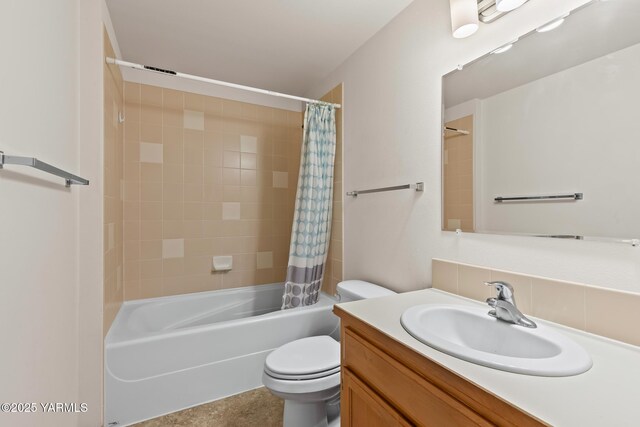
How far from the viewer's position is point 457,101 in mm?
1296

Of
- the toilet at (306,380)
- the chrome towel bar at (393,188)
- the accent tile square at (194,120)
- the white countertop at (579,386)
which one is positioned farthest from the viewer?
the accent tile square at (194,120)

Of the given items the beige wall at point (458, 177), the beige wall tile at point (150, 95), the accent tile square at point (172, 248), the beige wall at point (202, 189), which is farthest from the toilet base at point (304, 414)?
the beige wall tile at point (150, 95)

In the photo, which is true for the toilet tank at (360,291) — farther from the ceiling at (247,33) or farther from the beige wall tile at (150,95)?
the beige wall tile at (150,95)

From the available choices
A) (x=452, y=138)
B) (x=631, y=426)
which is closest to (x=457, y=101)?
(x=452, y=138)

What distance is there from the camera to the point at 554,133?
97 centimetres

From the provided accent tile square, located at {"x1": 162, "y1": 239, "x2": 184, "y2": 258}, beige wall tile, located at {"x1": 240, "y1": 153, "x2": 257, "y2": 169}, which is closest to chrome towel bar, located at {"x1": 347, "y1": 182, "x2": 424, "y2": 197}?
beige wall tile, located at {"x1": 240, "y1": 153, "x2": 257, "y2": 169}

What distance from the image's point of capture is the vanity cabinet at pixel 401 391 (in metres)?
0.59

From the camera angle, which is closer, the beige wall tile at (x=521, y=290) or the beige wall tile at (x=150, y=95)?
the beige wall tile at (x=521, y=290)

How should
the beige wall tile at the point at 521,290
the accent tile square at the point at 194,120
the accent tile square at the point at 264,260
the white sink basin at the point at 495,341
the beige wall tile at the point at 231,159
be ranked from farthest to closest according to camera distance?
1. the accent tile square at the point at 264,260
2. the beige wall tile at the point at 231,159
3. the accent tile square at the point at 194,120
4. the beige wall tile at the point at 521,290
5. the white sink basin at the point at 495,341

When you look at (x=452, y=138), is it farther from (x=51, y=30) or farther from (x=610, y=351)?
(x=51, y=30)

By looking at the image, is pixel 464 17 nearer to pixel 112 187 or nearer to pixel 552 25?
pixel 552 25

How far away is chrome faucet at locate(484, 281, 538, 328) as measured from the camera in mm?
886

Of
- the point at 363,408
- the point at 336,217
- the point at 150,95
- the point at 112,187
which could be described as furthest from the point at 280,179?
the point at 363,408

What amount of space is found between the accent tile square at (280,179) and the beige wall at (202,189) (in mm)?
10
